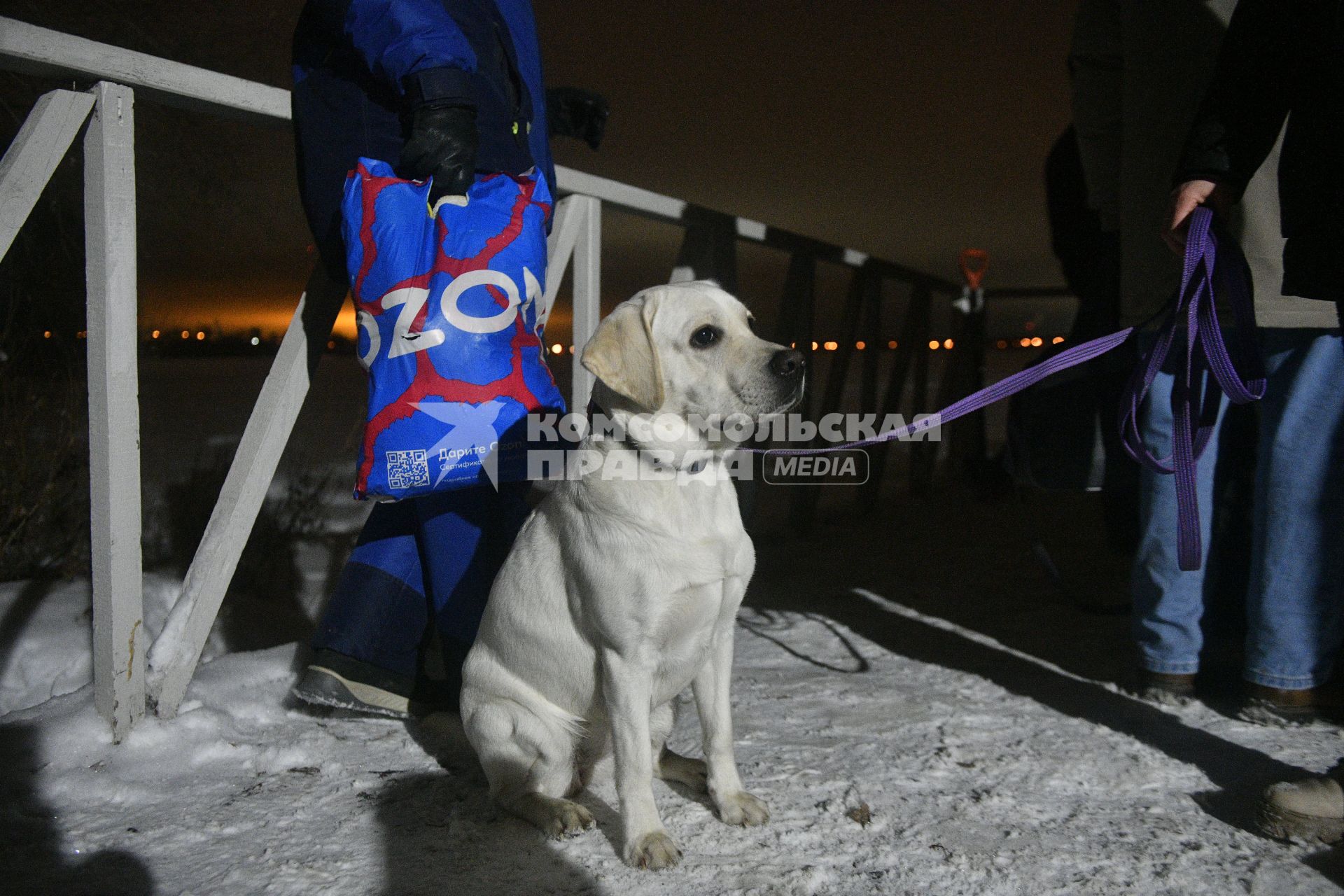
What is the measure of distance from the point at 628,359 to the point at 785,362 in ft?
1.07

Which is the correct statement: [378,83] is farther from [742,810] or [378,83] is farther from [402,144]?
[742,810]

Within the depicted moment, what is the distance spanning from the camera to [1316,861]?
5.08 ft

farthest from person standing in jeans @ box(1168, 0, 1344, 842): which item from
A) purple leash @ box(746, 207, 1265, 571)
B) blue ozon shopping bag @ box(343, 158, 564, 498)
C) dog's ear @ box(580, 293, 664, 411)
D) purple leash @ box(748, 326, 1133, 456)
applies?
blue ozon shopping bag @ box(343, 158, 564, 498)

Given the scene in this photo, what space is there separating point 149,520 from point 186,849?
2.62m

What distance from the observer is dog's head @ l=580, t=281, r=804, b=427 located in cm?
169

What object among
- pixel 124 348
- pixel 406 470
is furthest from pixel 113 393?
pixel 406 470

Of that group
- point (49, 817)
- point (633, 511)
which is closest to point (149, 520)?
point (49, 817)

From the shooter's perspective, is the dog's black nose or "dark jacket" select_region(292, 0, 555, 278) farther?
"dark jacket" select_region(292, 0, 555, 278)

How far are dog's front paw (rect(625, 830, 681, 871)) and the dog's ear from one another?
2.68 ft

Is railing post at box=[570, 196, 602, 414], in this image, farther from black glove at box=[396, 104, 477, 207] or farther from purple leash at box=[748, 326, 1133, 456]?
purple leash at box=[748, 326, 1133, 456]

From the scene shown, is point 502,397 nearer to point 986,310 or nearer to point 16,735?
point 16,735

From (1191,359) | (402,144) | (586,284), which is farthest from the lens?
(586,284)

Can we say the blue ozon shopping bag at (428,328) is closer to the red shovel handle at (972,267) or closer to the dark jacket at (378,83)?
the dark jacket at (378,83)

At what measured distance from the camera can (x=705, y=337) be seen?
177 centimetres
